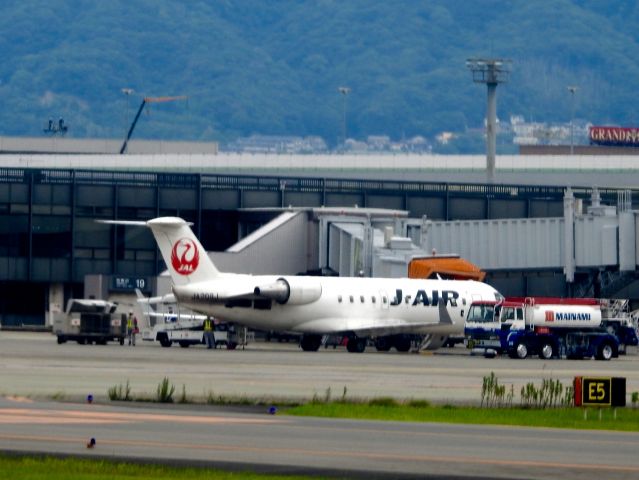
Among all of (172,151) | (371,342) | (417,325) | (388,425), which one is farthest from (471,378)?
(172,151)

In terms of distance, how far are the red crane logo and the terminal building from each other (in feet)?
51.1

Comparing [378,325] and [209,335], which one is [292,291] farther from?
→ [209,335]

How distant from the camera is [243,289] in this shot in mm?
75750

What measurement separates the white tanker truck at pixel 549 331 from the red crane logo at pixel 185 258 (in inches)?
532

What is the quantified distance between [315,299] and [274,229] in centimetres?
1847

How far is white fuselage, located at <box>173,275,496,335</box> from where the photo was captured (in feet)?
249

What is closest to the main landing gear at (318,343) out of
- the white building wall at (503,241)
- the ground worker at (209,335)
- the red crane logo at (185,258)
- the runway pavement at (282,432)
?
the ground worker at (209,335)

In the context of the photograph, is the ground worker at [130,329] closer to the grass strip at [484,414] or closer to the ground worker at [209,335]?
the ground worker at [209,335]

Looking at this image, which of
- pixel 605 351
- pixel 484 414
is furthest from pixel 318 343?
pixel 484 414

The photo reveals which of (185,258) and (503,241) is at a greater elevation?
(503,241)

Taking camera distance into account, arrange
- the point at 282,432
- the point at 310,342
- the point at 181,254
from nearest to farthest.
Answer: the point at 282,432 → the point at 181,254 → the point at 310,342

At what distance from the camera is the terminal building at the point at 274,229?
9112cm

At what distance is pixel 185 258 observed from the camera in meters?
76.9

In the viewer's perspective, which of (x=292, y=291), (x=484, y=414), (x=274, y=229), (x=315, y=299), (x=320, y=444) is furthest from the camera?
(x=274, y=229)
